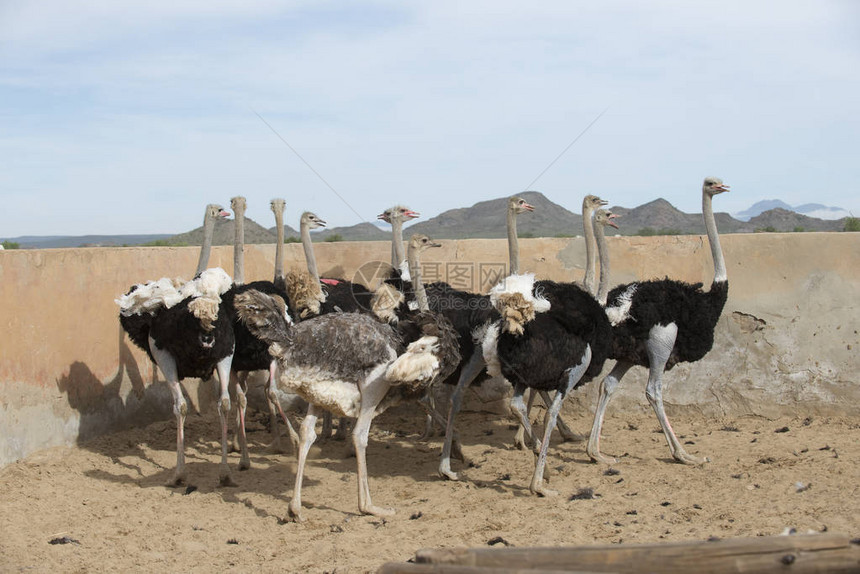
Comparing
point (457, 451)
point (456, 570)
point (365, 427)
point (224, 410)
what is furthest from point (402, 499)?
point (456, 570)

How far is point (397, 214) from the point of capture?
26.8ft

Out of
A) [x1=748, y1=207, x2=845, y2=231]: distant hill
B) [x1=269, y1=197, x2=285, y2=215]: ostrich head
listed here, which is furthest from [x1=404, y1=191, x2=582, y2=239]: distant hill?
[x1=269, y1=197, x2=285, y2=215]: ostrich head

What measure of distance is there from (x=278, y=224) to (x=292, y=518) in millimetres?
3752

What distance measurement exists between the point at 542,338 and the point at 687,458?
1.84 meters

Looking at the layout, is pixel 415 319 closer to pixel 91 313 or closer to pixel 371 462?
pixel 371 462

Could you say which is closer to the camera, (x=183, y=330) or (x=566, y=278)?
(x=183, y=330)

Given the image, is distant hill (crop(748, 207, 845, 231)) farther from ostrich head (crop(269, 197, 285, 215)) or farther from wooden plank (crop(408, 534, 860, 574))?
wooden plank (crop(408, 534, 860, 574))

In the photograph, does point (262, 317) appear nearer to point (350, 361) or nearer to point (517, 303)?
point (350, 361)

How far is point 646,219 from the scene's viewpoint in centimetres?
3550

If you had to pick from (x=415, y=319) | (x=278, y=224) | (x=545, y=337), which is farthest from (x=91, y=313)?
(x=545, y=337)

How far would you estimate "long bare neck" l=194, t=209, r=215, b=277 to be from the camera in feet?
23.4

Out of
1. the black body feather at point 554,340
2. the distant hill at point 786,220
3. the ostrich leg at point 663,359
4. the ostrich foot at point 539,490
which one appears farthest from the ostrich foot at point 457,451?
the distant hill at point 786,220

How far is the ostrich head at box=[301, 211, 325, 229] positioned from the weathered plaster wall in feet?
3.98

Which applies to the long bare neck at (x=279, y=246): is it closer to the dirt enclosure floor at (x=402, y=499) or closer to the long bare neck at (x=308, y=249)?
the long bare neck at (x=308, y=249)
